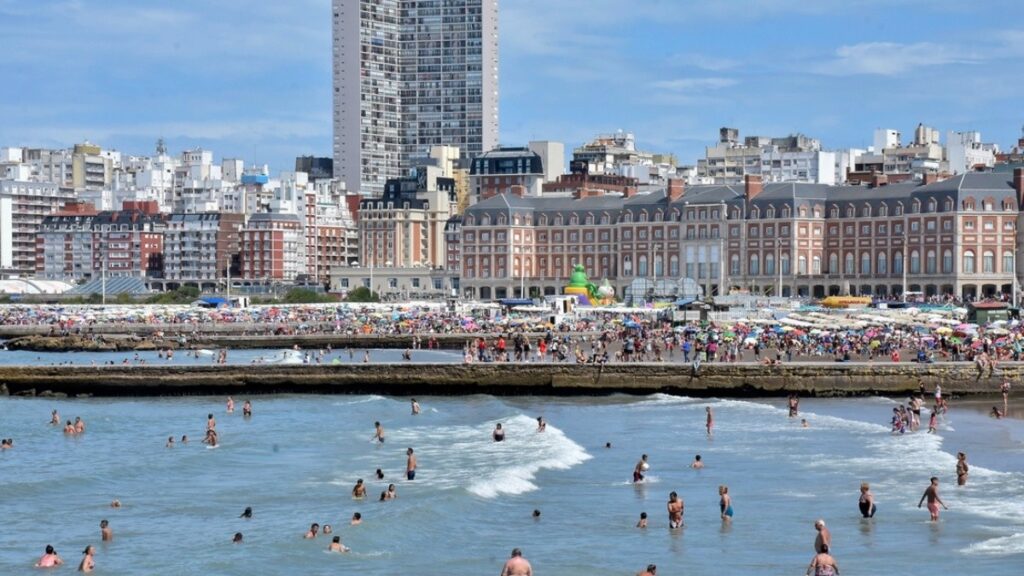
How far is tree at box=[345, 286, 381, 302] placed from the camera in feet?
446

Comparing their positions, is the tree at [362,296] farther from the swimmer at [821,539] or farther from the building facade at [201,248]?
the swimmer at [821,539]

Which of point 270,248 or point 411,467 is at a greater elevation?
point 270,248

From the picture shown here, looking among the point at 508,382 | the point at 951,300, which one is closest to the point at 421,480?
the point at 508,382

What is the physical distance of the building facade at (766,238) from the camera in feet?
358

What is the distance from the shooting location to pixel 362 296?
138m

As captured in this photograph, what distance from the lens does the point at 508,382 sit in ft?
173

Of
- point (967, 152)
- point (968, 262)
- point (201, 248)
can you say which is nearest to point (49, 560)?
point (968, 262)

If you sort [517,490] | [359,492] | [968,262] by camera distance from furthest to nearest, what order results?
[968,262] < [517,490] < [359,492]

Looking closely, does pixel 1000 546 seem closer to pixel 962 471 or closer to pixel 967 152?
pixel 962 471

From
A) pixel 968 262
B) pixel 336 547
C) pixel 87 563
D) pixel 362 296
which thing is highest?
pixel 968 262

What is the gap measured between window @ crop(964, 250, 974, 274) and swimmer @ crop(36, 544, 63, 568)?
90.2 metres

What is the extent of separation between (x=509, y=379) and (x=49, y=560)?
2713cm

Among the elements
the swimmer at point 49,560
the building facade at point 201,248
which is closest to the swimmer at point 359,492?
the swimmer at point 49,560

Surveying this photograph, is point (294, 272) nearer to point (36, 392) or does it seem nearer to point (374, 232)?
point (374, 232)
